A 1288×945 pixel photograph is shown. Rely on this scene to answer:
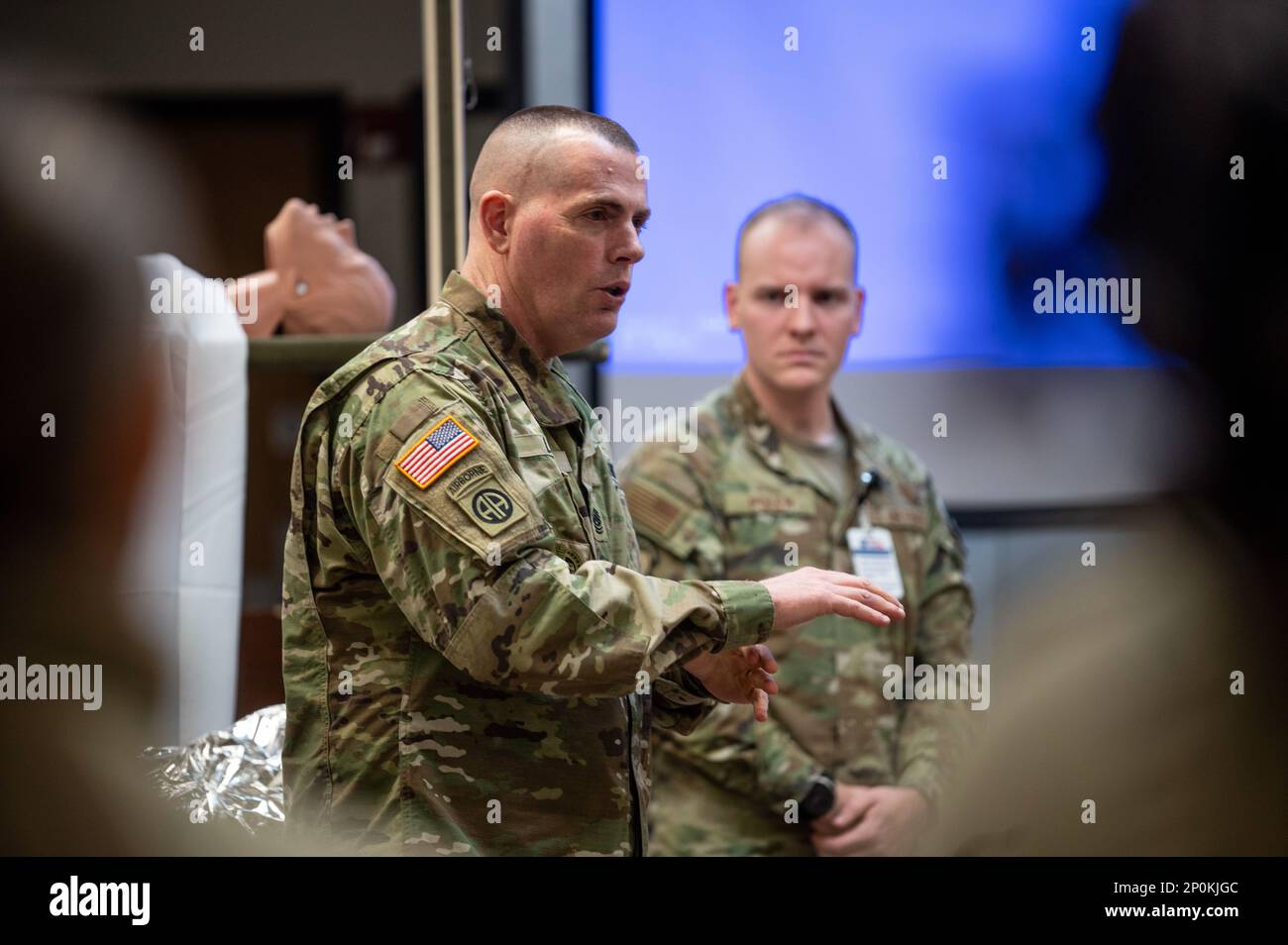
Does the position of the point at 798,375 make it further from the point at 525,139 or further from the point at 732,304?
the point at 525,139

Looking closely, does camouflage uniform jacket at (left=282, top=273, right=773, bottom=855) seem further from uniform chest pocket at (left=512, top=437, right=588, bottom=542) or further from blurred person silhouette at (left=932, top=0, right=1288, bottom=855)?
blurred person silhouette at (left=932, top=0, right=1288, bottom=855)

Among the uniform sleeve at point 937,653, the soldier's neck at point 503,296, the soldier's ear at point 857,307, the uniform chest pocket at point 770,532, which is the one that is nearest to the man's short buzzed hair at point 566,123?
the soldier's neck at point 503,296

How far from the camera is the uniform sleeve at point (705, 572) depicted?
2.43 m

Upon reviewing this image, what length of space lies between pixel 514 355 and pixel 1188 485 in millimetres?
2129

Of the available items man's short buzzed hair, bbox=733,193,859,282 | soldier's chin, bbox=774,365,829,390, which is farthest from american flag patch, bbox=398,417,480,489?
man's short buzzed hair, bbox=733,193,859,282

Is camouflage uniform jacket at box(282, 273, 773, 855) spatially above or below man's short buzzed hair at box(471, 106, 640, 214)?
below

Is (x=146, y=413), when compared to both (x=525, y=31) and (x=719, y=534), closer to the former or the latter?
(x=719, y=534)

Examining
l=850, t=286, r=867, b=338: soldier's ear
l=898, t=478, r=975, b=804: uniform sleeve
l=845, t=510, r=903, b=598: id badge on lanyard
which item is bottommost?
l=898, t=478, r=975, b=804: uniform sleeve

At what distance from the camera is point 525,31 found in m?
3.03

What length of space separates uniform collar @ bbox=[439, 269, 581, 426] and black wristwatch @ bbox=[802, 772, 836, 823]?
1.00 m

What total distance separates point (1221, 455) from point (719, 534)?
1363 mm

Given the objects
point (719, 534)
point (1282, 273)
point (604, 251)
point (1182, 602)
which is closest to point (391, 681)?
point (604, 251)

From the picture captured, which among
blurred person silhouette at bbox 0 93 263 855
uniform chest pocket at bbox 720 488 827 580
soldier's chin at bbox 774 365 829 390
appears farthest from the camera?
soldier's chin at bbox 774 365 829 390

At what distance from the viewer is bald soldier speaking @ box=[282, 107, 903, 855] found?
1422 mm
